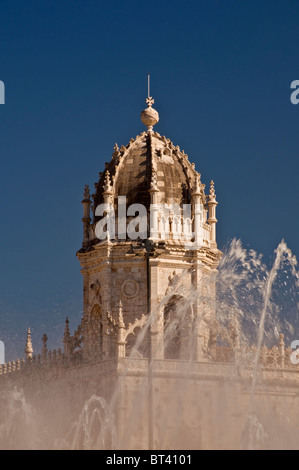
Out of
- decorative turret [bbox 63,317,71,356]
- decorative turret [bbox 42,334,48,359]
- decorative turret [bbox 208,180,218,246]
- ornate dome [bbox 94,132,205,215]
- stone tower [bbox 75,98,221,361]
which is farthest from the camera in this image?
decorative turret [bbox 208,180,218,246]

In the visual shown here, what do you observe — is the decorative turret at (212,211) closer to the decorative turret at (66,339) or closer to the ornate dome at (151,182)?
the ornate dome at (151,182)

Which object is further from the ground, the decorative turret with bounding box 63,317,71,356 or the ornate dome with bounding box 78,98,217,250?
the ornate dome with bounding box 78,98,217,250

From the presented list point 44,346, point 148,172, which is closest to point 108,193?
point 148,172

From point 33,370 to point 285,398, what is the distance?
12.9m

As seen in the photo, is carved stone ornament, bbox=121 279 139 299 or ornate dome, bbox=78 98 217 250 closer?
carved stone ornament, bbox=121 279 139 299

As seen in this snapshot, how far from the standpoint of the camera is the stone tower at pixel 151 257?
76000 millimetres

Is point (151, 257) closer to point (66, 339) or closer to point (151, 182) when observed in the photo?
point (151, 182)

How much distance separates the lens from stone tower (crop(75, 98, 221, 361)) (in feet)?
249

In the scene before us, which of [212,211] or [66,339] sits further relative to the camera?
[212,211]

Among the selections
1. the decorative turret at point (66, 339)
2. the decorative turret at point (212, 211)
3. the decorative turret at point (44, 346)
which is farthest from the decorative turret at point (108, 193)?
the decorative turret at point (44, 346)

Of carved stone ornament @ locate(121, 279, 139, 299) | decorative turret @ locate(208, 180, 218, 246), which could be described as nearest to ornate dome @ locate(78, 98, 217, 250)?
decorative turret @ locate(208, 180, 218, 246)

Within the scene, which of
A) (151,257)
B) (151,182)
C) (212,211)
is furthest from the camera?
(212,211)

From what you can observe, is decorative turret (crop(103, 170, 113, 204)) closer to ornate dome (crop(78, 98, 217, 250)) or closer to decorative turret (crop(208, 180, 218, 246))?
ornate dome (crop(78, 98, 217, 250))

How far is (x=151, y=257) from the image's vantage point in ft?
250
